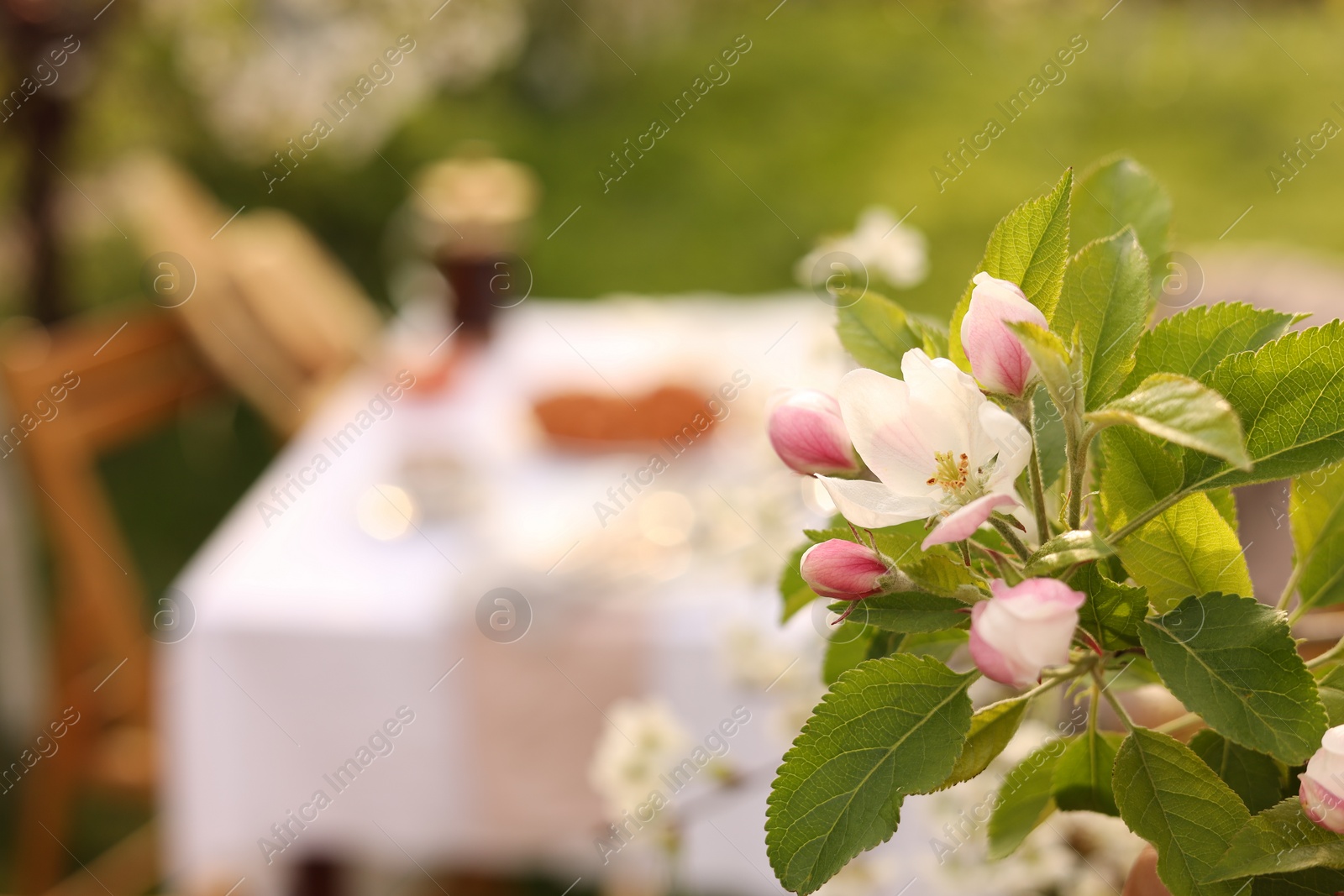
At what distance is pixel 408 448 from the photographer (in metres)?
1.72

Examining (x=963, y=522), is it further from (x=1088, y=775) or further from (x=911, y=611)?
(x=1088, y=775)

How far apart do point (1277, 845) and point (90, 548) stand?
5.86 feet

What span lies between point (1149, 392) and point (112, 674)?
2.03 meters

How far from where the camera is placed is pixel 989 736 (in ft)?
1.41

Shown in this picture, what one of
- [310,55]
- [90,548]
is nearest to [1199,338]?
[90,548]

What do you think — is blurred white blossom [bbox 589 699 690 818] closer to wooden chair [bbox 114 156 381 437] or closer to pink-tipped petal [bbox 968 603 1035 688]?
pink-tipped petal [bbox 968 603 1035 688]

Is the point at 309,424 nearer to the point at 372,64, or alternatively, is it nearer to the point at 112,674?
the point at 112,674

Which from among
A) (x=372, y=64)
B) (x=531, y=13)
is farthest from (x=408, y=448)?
(x=531, y=13)

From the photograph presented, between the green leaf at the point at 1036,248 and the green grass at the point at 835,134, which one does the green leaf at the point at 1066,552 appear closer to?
the green leaf at the point at 1036,248

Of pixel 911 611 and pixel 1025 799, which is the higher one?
pixel 911 611

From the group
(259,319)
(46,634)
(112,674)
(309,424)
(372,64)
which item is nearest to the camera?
(309,424)

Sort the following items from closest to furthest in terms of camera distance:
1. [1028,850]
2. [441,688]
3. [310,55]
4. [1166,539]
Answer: [1166,539]
[1028,850]
[441,688]
[310,55]

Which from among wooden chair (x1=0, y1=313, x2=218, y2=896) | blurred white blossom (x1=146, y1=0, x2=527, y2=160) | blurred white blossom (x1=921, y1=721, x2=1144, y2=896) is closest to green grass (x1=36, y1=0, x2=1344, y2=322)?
blurred white blossom (x1=146, y1=0, x2=527, y2=160)

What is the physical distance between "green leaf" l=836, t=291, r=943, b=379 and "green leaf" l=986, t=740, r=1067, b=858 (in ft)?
0.53
